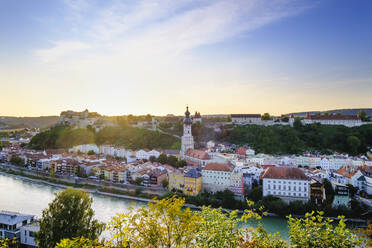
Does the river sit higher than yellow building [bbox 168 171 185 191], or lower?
lower

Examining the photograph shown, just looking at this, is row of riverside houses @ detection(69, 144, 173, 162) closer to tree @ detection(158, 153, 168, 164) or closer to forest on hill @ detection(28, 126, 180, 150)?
tree @ detection(158, 153, 168, 164)

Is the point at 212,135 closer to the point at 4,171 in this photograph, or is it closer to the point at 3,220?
the point at 4,171

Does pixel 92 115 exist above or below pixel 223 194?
above

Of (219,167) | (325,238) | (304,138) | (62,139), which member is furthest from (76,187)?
(304,138)

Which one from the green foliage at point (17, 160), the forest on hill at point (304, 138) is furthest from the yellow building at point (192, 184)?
the green foliage at point (17, 160)

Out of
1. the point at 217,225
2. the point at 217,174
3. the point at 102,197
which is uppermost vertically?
the point at 217,225

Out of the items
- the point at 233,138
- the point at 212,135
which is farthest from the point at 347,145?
the point at 212,135

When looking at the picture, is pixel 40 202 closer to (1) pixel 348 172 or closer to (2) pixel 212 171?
(2) pixel 212 171

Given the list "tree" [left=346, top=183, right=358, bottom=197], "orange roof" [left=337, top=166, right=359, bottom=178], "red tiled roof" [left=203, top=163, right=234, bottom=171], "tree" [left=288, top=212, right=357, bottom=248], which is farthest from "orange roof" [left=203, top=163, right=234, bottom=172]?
"tree" [left=288, top=212, right=357, bottom=248]
